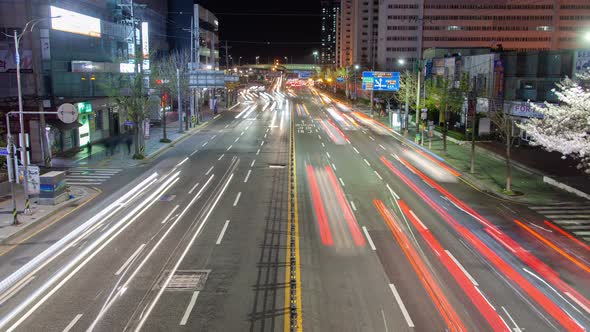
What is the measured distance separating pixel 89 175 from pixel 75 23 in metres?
16.7

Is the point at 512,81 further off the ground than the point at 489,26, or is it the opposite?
the point at 489,26

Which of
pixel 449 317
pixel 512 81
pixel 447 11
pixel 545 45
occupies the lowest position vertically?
pixel 449 317

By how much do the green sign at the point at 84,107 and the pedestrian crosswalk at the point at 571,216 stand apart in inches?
1466

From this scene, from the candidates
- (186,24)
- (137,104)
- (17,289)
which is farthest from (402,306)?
(186,24)

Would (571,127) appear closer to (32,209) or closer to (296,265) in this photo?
(296,265)

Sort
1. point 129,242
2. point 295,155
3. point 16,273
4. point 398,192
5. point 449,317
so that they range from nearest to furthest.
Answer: point 449,317 → point 16,273 → point 129,242 → point 398,192 → point 295,155

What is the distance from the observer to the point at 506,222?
78.6 feet

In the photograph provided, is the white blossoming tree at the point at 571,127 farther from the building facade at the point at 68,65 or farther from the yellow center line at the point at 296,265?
the building facade at the point at 68,65

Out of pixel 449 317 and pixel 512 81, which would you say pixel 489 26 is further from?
pixel 449 317

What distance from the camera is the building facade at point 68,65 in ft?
122

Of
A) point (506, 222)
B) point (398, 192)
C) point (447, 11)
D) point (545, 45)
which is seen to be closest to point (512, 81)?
point (398, 192)

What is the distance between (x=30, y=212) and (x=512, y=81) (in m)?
43.0

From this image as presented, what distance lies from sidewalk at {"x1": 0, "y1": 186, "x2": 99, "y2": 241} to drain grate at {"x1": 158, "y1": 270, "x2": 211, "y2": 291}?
326 inches

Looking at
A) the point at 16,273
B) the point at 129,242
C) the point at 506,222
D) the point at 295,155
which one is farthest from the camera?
the point at 295,155
